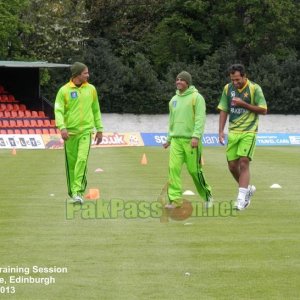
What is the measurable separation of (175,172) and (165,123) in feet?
160

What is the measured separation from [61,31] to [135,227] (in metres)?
51.2

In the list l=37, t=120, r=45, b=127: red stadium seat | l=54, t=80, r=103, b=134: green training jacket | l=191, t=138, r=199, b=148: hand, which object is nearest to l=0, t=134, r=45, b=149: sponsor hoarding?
l=37, t=120, r=45, b=127: red stadium seat

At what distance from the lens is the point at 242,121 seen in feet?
50.6

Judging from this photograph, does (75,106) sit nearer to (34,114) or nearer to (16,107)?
(34,114)

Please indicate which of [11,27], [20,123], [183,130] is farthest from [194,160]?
[11,27]

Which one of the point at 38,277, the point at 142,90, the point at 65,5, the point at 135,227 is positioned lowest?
the point at 142,90

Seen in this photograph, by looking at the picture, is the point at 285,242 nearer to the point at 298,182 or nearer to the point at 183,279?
the point at 183,279

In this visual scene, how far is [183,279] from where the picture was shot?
9555mm

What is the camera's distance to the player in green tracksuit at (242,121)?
1525 centimetres

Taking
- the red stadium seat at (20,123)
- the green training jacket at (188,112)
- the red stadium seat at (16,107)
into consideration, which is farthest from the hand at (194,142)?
the red stadium seat at (16,107)

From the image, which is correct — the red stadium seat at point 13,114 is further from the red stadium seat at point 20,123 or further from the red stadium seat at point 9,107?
the red stadium seat at point 20,123

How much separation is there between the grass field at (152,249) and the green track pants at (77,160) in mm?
406

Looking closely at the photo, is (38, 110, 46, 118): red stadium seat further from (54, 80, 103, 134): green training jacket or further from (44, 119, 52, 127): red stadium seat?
(54, 80, 103, 134): green training jacket

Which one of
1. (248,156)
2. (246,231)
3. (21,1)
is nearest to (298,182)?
(248,156)
